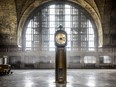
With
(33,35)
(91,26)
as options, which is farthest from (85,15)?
(33,35)

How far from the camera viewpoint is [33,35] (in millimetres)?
43688

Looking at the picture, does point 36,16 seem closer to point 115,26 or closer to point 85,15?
point 85,15

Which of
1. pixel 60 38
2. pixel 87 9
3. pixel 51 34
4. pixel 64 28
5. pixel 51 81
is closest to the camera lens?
pixel 60 38

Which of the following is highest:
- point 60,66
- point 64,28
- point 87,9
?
point 87,9

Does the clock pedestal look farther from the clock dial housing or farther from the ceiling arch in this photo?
the ceiling arch

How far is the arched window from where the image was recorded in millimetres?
43406

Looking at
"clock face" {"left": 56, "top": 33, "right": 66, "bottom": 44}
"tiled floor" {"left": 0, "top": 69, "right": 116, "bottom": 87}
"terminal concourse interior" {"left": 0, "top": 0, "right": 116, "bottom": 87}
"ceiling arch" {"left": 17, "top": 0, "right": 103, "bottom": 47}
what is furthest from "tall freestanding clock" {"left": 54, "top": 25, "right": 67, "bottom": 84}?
"ceiling arch" {"left": 17, "top": 0, "right": 103, "bottom": 47}

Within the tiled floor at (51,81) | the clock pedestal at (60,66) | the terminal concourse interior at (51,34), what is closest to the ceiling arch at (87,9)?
the terminal concourse interior at (51,34)

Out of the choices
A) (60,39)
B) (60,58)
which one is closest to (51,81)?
(60,58)

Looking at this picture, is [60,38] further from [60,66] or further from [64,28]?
[64,28]

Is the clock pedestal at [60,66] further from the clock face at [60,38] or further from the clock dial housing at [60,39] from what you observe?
the clock face at [60,38]

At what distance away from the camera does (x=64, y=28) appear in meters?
43.8

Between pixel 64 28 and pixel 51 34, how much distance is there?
2.28 m

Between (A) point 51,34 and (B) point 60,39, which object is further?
(A) point 51,34
